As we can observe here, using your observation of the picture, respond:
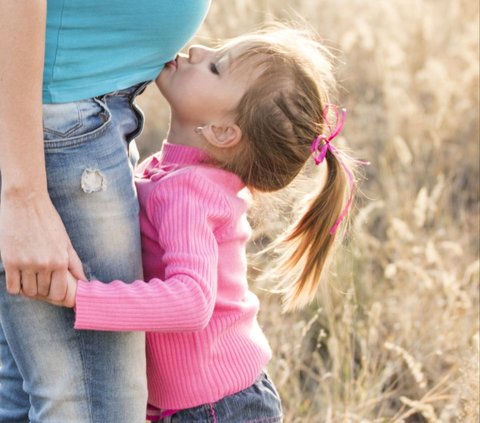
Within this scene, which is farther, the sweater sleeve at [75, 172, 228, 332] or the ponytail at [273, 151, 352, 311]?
the ponytail at [273, 151, 352, 311]

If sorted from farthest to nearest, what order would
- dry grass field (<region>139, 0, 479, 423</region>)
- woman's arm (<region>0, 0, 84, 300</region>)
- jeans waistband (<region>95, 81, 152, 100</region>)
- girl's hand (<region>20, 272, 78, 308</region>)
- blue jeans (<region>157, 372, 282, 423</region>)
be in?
dry grass field (<region>139, 0, 479, 423</region>) < blue jeans (<region>157, 372, 282, 423</region>) < jeans waistband (<region>95, 81, 152, 100</region>) < girl's hand (<region>20, 272, 78, 308</region>) < woman's arm (<region>0, 0, 84, 300</region>)

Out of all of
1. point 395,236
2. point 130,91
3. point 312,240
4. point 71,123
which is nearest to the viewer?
point 71,123

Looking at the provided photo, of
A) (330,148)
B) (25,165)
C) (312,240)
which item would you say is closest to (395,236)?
(312,240)

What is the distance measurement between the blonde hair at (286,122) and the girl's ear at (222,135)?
16 mm

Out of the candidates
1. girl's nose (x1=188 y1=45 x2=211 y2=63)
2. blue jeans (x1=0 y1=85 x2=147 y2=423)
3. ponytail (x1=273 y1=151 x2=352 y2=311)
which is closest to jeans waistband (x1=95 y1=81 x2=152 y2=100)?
blue jeans (x1=0 y1=85 x2=147 y2=423)

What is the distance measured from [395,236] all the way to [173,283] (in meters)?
2.08

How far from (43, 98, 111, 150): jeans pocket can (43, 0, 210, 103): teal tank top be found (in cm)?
2

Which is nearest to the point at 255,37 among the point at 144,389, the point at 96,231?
the point at 96,231

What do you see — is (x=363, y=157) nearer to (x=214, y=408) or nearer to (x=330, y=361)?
(x=330, y=361)

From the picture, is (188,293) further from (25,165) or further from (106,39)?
(106,39)

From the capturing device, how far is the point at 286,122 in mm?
1931

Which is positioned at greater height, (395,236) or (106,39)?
(106,39)

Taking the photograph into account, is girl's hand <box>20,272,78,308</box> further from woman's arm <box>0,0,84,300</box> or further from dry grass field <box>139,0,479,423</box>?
dry grass field <box>139,0,479,423</box>

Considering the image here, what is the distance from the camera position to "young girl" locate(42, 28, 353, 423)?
72.0 inches
